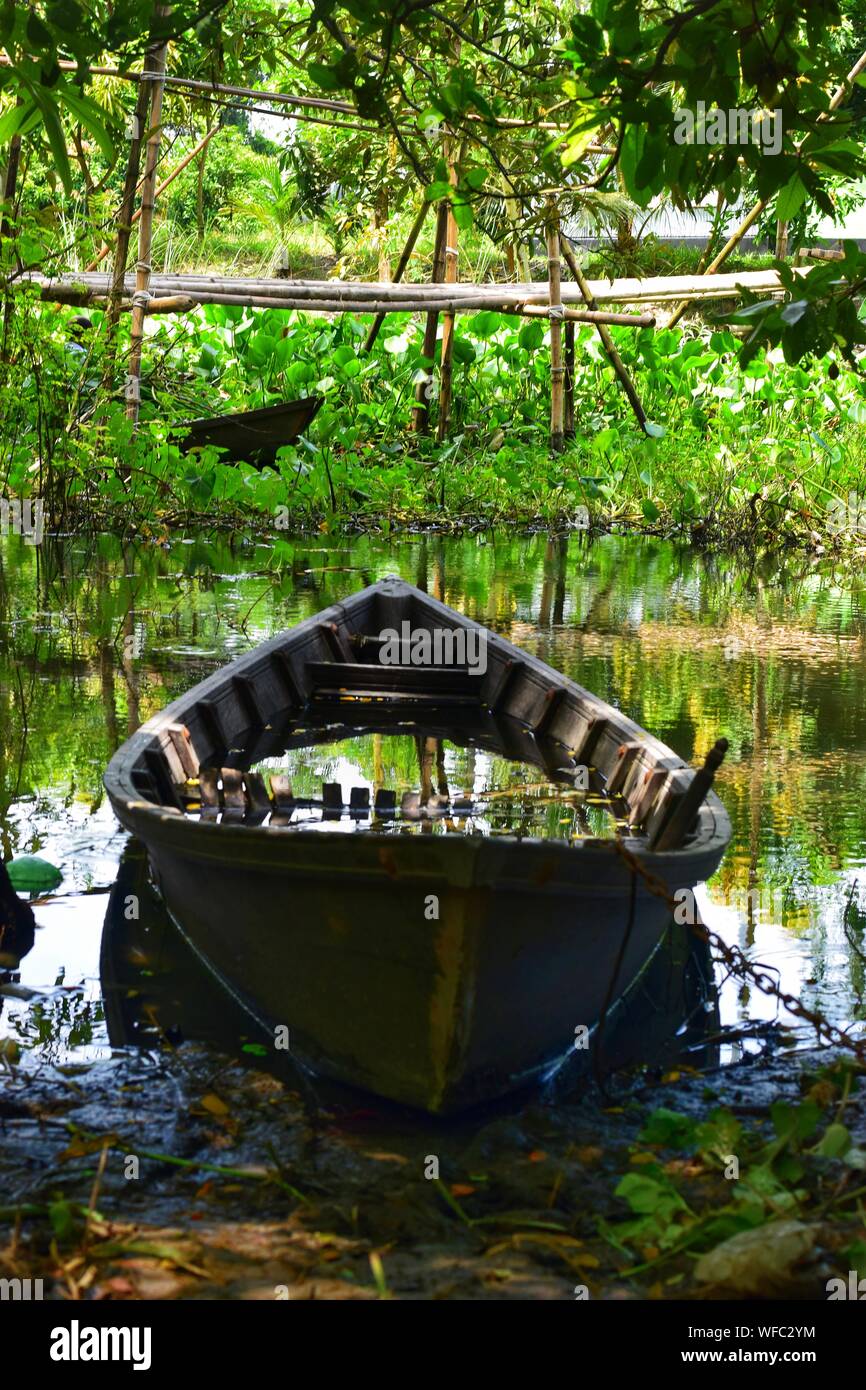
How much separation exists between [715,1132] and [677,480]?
1129 cm

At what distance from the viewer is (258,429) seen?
42.3ft

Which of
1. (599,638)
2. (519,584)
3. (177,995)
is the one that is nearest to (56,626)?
(599,638)

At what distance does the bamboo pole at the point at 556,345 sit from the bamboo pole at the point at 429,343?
3.57ft

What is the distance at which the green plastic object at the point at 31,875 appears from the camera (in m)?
4.18

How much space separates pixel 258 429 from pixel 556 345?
2.76 meters

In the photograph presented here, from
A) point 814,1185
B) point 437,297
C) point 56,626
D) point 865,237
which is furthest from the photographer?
point 865,237

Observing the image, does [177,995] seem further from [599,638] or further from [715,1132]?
[599,638]

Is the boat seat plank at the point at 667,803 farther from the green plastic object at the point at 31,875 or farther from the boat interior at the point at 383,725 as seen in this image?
the green plastic object at the point at 31,875

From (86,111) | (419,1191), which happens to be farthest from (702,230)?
(419,1191)

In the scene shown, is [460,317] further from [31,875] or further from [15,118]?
[15,118]

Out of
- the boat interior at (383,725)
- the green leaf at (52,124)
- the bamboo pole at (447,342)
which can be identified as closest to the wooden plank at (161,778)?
the boat interior at (383,725)

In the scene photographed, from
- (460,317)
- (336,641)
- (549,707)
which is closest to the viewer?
(549,707)
